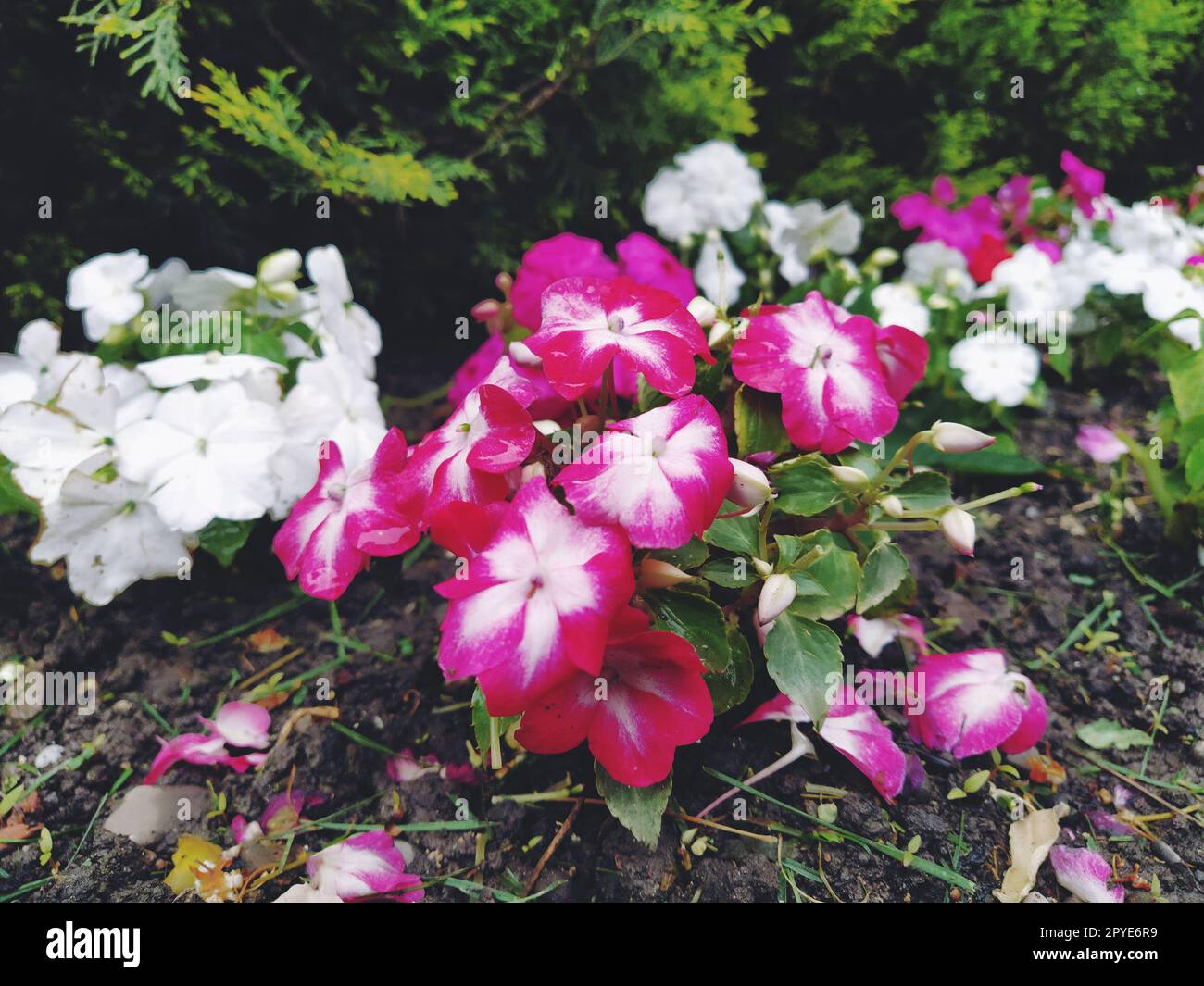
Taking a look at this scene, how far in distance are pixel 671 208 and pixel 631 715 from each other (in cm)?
156

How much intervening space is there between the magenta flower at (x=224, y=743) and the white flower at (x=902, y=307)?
1616 millimetres

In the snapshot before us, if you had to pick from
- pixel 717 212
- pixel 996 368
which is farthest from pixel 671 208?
pixel 996 368

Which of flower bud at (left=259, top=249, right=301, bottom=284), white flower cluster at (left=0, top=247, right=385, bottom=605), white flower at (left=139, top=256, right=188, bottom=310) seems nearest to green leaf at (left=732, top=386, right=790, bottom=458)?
white flower cluster at (left=0, top=247, right=385, bottom=605)

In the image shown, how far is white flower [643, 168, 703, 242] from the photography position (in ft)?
7.38

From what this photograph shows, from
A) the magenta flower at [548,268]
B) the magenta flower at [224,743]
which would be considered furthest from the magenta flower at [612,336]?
the magenta flower at [224,743]

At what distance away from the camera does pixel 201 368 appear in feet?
5.07

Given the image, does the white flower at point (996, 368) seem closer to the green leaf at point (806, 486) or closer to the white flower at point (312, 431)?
the green leaf at point (806, 486)

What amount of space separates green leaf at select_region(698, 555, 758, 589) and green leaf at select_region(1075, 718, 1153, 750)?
0.77m

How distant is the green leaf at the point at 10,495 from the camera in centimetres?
159

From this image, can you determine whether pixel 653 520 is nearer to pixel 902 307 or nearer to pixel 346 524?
pixel 346 524

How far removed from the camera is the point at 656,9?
195 centimetres

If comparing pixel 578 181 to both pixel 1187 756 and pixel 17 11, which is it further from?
pixel 1187 756
